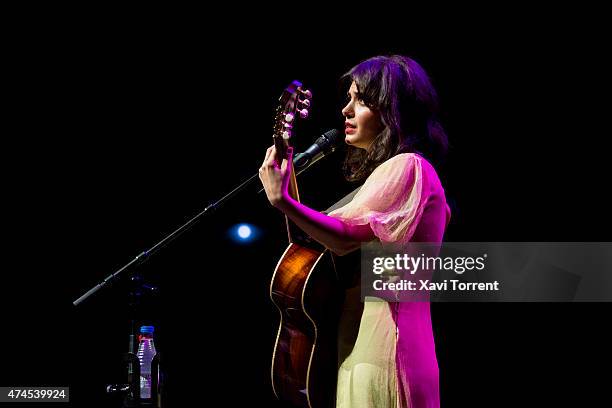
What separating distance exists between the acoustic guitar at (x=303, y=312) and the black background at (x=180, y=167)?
58.6 inches

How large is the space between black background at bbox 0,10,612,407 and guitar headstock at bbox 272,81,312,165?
1427 millimetres

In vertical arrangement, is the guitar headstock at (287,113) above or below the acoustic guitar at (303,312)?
above

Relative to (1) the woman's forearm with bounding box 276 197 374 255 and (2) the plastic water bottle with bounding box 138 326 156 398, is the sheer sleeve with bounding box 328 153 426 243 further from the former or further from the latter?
(2) the plastic water bottle with bounding box 138 326 156 398

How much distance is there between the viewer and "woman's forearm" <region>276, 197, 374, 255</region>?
1.45 metres

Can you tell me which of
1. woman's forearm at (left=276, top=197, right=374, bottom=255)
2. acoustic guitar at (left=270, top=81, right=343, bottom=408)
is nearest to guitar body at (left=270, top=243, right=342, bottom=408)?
acoustic guitar at (left=270, top=81, right=343, bottom=408)

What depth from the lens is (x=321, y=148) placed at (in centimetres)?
190

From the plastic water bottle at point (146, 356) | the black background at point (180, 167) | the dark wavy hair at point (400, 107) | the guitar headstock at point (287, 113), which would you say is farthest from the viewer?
the black background at point (180, 167)

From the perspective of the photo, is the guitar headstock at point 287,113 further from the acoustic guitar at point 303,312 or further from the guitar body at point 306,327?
the guitar body at point 306,327

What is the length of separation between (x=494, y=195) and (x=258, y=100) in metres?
1.30

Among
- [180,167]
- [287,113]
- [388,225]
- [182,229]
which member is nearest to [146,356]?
[180,167]

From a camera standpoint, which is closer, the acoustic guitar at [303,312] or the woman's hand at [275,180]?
the woman's hand at [275,180]

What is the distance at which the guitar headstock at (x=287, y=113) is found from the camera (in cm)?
156

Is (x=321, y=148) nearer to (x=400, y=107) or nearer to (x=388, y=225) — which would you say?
(x=400, y=107)

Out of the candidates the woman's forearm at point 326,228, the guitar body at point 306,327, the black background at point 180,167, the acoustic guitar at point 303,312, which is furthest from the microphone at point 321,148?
the black background at point 180,167
